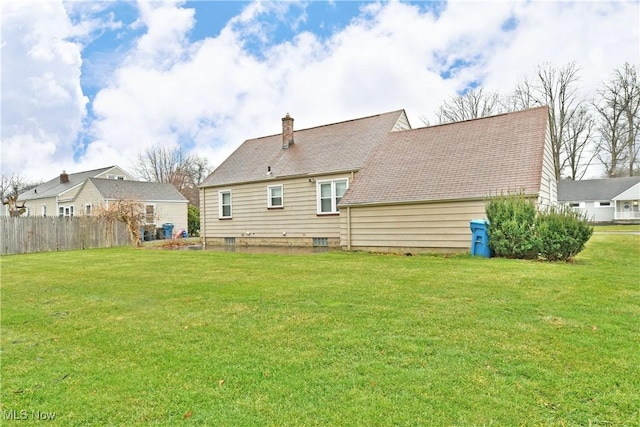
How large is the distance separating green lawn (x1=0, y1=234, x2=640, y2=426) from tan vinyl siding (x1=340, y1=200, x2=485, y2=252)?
4815 mm

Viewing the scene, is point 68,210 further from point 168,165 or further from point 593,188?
point 593,188

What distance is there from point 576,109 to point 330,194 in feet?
100

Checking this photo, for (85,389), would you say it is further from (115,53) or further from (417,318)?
(115,53)

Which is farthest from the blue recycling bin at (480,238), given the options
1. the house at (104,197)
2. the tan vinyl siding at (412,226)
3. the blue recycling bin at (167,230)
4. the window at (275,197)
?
the blue recycling bin at (167,230)

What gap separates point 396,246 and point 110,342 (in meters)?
10.1

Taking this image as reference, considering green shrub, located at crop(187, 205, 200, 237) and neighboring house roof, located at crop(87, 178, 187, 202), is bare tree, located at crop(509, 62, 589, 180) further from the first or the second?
neighboring house roof, located at crop(87, 178, 187, 202)

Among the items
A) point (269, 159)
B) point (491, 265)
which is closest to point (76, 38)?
point (269, 159)

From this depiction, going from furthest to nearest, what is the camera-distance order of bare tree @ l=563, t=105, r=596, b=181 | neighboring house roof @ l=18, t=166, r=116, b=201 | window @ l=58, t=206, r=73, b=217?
1. bare tree @ l=563, t=105, r=596, b=181
2. neighboring house roof @ l=18, t=166, r=116, b=201
3. window @ l=58, t=206, r=73, b=217

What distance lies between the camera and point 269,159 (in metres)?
18.5

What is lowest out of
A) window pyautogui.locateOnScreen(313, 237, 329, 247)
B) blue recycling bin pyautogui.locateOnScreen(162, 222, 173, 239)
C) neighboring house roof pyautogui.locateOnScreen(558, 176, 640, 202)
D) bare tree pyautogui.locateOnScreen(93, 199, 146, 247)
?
window pyautogui.locateOnScreen(313, 237, 329, 247)

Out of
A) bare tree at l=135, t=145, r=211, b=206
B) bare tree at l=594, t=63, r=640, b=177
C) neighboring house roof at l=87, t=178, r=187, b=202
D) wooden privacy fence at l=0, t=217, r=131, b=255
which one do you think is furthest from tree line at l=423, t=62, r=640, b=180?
bare tree at l=135, t=145, r=211, b=206

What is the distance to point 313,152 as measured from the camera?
56.8 feet

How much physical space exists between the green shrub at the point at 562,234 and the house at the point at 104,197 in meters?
24.5

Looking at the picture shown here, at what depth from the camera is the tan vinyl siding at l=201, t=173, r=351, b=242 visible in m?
15.9
